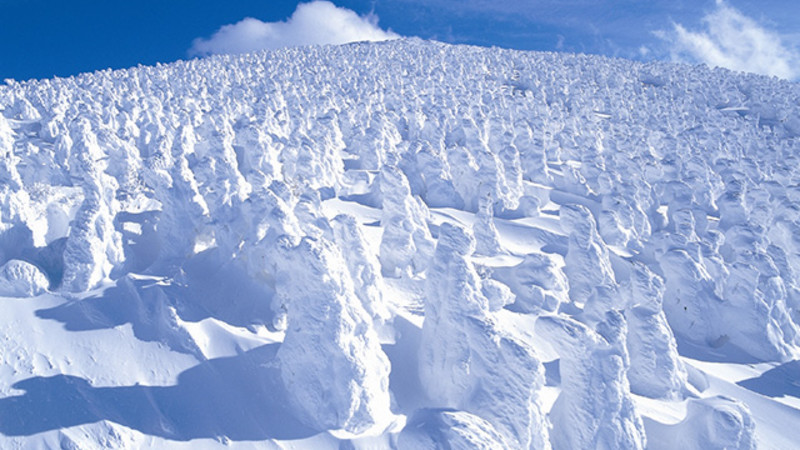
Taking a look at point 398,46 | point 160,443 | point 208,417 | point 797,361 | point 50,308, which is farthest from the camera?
point 398,46

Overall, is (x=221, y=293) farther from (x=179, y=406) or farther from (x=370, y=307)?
(x=370, y=307)

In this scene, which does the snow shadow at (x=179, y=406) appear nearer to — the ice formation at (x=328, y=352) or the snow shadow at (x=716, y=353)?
the ice formation at (x=328, y=352)

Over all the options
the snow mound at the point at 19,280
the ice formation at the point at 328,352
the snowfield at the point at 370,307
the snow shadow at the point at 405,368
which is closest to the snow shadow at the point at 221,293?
the snowfield at the point at 370,307

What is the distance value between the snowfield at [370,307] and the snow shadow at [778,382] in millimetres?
68

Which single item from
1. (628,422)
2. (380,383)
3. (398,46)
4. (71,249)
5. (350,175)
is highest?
(398,46)

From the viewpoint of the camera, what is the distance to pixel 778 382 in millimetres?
11516

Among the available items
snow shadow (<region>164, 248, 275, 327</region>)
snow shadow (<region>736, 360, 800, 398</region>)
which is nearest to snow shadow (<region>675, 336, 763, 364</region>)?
snow shadow (<region>736, 360, 800, 398</region>)

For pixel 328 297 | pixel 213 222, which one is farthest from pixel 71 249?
pixel 328 297

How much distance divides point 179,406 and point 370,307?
3924mm

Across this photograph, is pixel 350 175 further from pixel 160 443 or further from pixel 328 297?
pixel 160 443

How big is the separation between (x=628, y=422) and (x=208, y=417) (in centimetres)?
696

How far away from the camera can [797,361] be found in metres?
12.3

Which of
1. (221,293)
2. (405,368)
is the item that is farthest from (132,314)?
(405,368)

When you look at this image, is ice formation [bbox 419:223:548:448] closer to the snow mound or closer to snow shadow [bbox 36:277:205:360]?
snow shadow [bbox 36:277:205:360]
